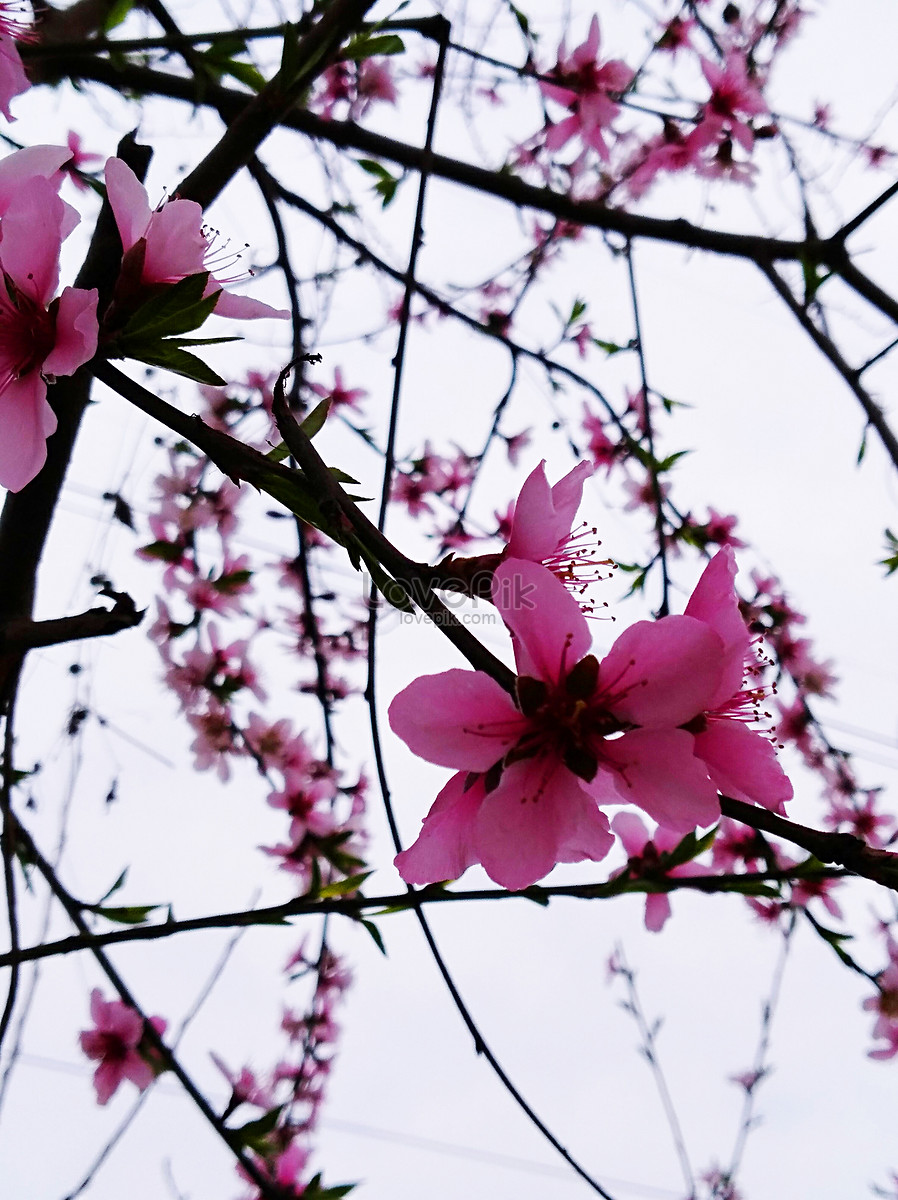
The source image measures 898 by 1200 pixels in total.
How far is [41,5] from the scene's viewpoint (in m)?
1.51

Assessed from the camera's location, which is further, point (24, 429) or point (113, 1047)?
point (113, 1047)

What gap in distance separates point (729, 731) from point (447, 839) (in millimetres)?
203

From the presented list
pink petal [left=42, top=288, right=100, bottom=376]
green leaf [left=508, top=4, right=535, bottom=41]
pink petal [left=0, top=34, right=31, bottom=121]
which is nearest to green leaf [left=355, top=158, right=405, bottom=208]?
green leaf [left=508, top=4, right=535, bottom=41]

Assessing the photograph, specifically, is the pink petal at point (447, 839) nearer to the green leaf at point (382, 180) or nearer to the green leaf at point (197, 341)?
the green leaf at point (197, 341)

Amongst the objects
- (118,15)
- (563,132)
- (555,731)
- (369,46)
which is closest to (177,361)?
(555,731)

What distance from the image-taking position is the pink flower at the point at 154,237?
1.79 ft

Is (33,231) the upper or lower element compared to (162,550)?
lower

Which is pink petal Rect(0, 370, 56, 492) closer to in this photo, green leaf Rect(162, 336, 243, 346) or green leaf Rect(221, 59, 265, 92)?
green leaf Rect(162, 336, 243, 346)

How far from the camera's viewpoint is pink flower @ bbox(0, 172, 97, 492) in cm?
48

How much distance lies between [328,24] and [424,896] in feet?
3.05

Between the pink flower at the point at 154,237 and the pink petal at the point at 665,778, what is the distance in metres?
0.39

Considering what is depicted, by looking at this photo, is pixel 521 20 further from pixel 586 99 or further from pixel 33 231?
pixel 33 231

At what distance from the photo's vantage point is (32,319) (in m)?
0.55

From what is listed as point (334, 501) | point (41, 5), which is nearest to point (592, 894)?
point (334, 501)
